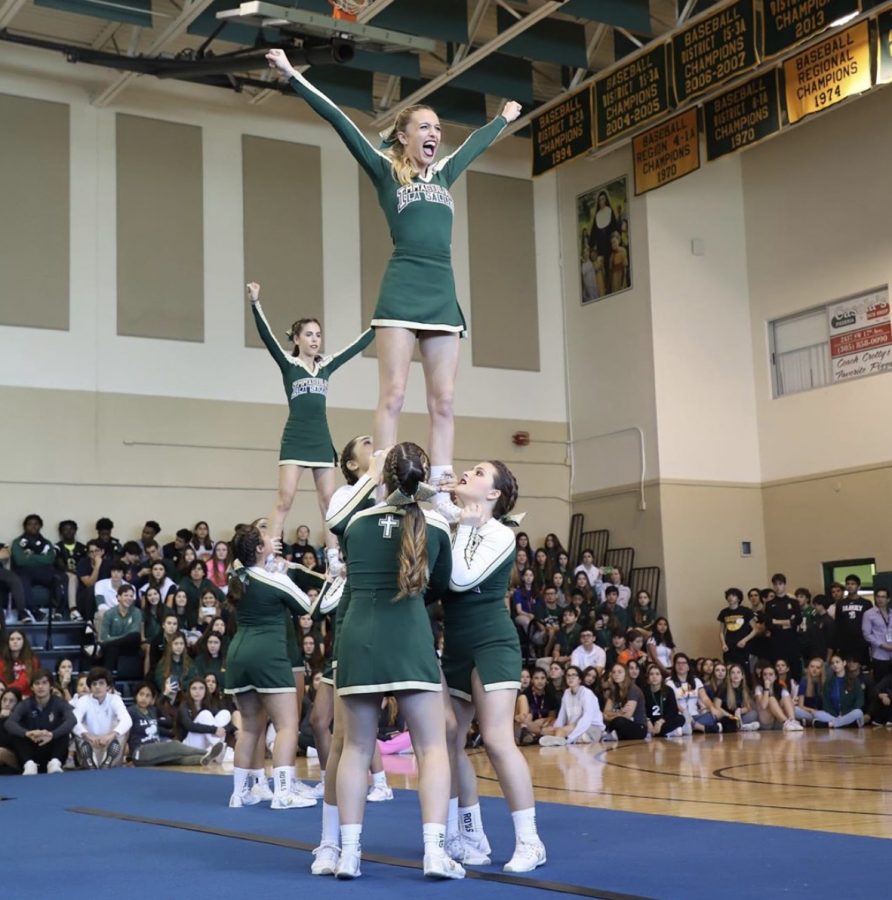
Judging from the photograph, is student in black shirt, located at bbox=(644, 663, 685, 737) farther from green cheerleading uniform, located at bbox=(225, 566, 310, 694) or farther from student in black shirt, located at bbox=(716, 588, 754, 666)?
green cheerleading uniform, located at bbox=(225, 566, 310, 694)

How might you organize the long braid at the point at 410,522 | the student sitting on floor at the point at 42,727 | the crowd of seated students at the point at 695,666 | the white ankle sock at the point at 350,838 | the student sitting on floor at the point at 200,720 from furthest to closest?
1. the crowd of seated students at the point at 695,666
2. the student sitting on floor at the point at 200,720
3. the student sitting on floor at the point at 42,727
4. the white ankle sock at the point at 350,838
5. the long braid at the point at 410,522

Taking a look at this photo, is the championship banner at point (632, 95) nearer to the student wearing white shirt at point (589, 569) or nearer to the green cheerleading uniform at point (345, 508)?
the student wearing white shirt at point (589, 569)

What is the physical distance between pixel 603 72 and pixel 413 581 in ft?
42.0

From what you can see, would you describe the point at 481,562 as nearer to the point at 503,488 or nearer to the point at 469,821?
the point at 503,488

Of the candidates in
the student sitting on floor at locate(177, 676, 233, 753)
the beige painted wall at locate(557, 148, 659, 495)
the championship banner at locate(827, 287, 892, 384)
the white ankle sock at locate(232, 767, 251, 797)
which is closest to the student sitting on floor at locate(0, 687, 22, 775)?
the student sitting on floor at locate(177, 676, 233, 753)

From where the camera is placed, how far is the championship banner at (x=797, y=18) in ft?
42.9

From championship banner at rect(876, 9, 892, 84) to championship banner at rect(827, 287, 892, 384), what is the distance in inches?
167

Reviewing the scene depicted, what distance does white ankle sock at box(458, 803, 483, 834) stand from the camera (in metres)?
5.30

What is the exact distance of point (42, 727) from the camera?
11.9 metres

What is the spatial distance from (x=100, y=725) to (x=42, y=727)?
641 millimetres

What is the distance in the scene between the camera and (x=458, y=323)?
5863mm

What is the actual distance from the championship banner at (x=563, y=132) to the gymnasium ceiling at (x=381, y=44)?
14.2 inches

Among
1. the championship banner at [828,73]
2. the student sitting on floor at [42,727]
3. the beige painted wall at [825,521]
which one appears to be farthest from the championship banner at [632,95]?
the student sitting on floor at [42,727]

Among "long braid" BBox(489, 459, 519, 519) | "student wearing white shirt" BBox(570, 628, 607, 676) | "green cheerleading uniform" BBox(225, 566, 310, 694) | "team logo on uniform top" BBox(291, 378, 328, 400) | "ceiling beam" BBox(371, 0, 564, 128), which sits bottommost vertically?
"student wearing white shirt" BBox(570, 628, 607, 676)
